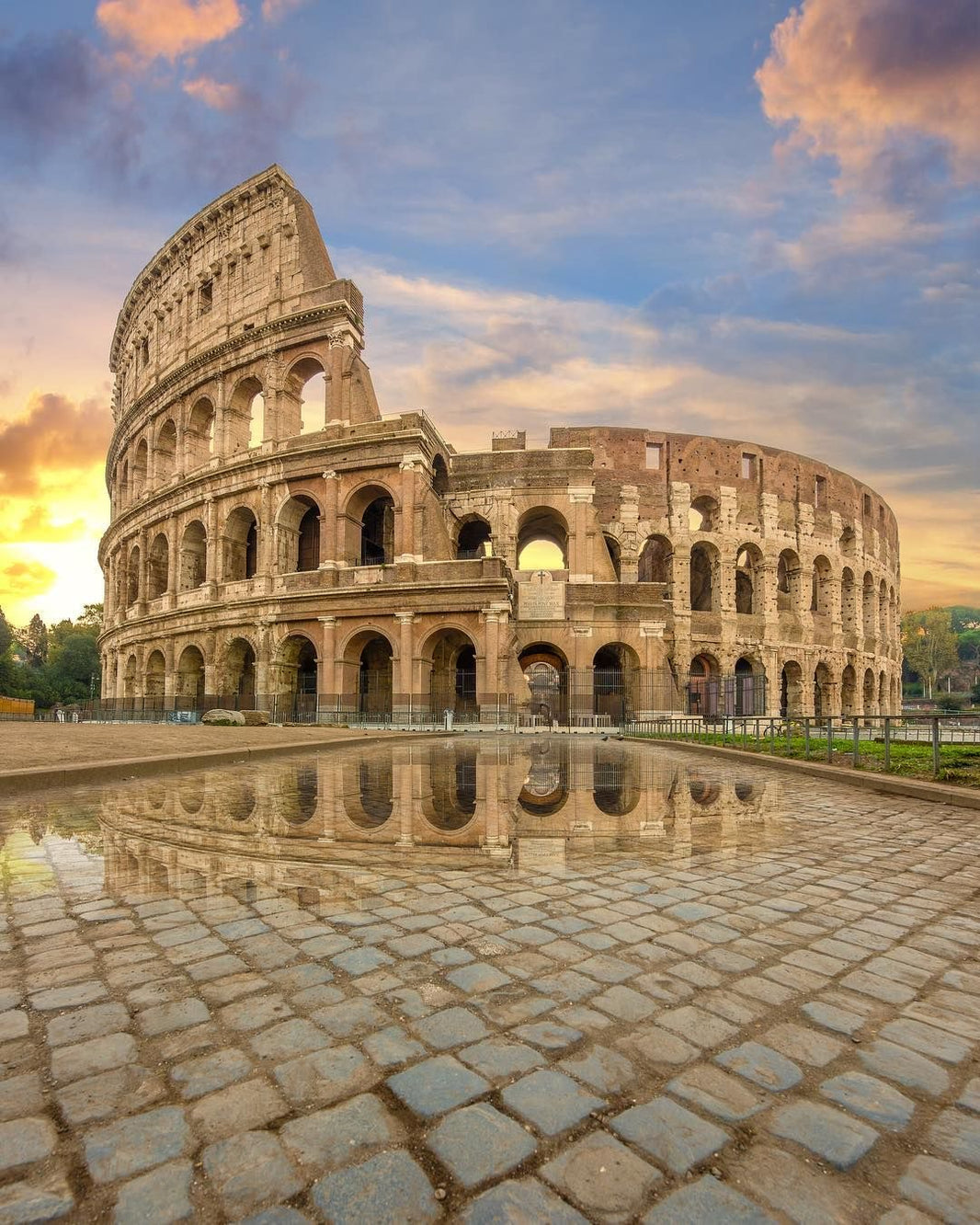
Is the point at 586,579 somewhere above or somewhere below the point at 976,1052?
above

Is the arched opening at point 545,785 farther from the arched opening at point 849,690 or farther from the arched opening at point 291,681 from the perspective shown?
the arched opening at point 849,690

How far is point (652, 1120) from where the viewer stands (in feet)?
5.35

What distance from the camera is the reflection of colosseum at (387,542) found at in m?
25.4

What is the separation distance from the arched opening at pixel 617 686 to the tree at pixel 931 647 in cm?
5492

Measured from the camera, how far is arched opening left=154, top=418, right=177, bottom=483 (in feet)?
108

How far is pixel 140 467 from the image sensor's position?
116 ft

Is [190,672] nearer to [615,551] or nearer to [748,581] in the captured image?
[615,551]

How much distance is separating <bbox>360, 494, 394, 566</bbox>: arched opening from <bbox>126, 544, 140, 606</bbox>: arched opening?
43.5 feet

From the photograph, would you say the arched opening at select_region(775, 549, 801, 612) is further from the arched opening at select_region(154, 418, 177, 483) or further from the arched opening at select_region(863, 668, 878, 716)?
the arched opening at select_region(154, 418, 177, 483)

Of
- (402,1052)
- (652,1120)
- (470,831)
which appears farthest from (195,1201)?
(470,831)

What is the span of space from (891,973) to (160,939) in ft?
10.0

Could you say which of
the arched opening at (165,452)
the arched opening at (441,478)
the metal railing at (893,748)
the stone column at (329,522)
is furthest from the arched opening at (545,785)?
the arched opening at (165,452)

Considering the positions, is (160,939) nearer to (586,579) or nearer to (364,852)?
(364,852)

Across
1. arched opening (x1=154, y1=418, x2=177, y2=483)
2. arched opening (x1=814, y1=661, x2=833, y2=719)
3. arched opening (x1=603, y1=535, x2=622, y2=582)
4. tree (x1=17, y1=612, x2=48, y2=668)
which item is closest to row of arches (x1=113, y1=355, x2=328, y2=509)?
arched opening (x1=154, y1=418, x2=177, y2=483)
